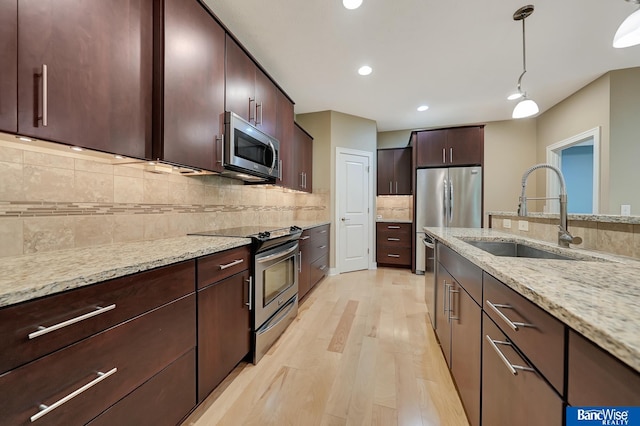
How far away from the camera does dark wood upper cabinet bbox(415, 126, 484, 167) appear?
3.74 m

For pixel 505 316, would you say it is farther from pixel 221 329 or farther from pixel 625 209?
pixel 625 209

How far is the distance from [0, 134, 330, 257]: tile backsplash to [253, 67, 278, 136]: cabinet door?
73 centimetres

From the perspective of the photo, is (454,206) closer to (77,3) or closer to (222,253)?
(222,253)

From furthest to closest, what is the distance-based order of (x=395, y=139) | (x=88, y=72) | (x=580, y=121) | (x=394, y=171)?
1. (x=395, y=139)
2. (x=394, y=171)
3. (x=580, y=121)
4. (x=88, y=72)

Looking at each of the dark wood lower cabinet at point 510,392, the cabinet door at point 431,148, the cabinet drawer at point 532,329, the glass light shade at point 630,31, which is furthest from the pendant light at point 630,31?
the cabinet door at point 431,148

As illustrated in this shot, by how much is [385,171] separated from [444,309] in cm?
330

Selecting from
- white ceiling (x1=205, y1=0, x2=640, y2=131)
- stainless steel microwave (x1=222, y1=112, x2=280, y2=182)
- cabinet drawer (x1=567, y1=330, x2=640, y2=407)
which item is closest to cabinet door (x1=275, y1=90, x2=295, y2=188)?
stainless steel microwave (x1=222, y1=112, x2=280, y2=182)

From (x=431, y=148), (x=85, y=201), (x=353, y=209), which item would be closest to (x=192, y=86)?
(x=85, y=201)

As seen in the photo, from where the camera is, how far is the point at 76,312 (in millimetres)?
713

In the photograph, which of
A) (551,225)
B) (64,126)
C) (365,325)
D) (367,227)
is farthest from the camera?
(367,227)

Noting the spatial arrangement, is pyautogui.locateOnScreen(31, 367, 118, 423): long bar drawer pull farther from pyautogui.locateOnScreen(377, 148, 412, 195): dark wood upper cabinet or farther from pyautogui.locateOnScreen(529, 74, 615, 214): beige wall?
pyautogui.locateOnScreen(529, 74, 615, 214): beige wall

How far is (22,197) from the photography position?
1011 mm

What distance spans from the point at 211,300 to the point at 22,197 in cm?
92

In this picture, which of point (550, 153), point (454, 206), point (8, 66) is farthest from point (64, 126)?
point (550, 153)
